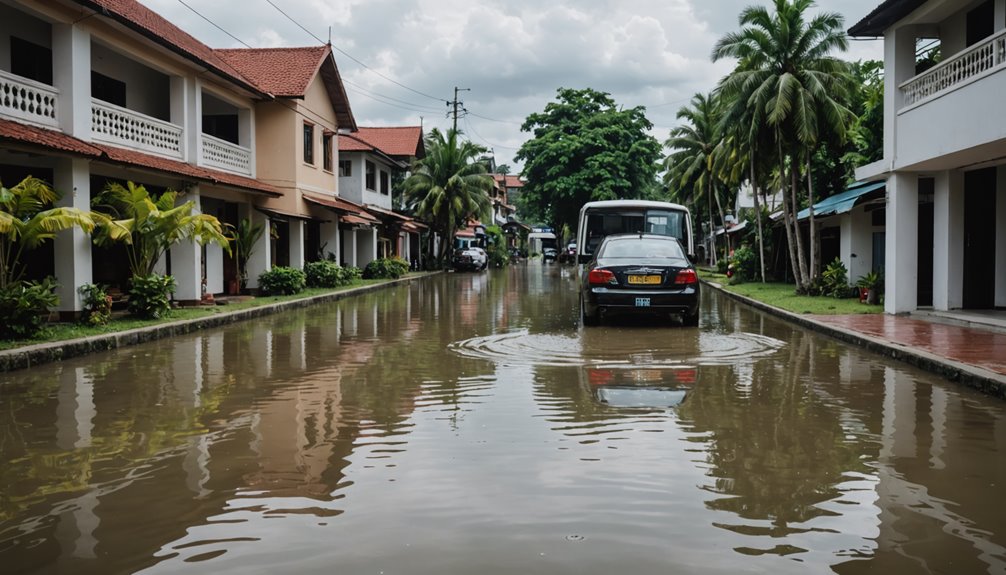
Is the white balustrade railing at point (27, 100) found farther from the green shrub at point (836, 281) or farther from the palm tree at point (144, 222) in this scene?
the green shrub at point (836, 281)

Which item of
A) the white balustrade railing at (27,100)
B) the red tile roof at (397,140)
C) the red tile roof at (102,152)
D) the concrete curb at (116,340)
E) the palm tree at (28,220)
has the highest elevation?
the red tile roof at (397,140)

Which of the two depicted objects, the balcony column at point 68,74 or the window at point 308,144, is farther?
the window at point 308,144

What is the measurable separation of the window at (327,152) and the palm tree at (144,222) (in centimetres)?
1360

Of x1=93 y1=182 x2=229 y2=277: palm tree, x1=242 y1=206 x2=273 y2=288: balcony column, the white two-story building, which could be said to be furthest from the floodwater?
x1=242 y1=206 x2=273 y2=288: balcony column

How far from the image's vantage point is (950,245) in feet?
52.4

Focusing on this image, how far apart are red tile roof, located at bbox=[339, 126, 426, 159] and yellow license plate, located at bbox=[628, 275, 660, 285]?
108 ft

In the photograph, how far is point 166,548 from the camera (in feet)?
12.7

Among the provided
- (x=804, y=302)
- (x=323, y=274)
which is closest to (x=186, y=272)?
(x=323, y=274)

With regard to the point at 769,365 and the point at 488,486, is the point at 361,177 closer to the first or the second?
the point at 769,365

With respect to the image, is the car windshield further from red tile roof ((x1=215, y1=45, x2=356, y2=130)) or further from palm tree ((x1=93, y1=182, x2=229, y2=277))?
red tile roof ((x1=215, y1=45, x2=356, y2=130))

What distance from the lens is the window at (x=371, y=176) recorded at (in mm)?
37656

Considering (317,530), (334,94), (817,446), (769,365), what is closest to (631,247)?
(769,365)

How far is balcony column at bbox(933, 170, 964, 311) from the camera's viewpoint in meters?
15.9

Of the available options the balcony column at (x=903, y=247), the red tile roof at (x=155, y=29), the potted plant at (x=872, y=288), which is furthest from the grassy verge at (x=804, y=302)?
the red tile roof at (x=155, y=29)
